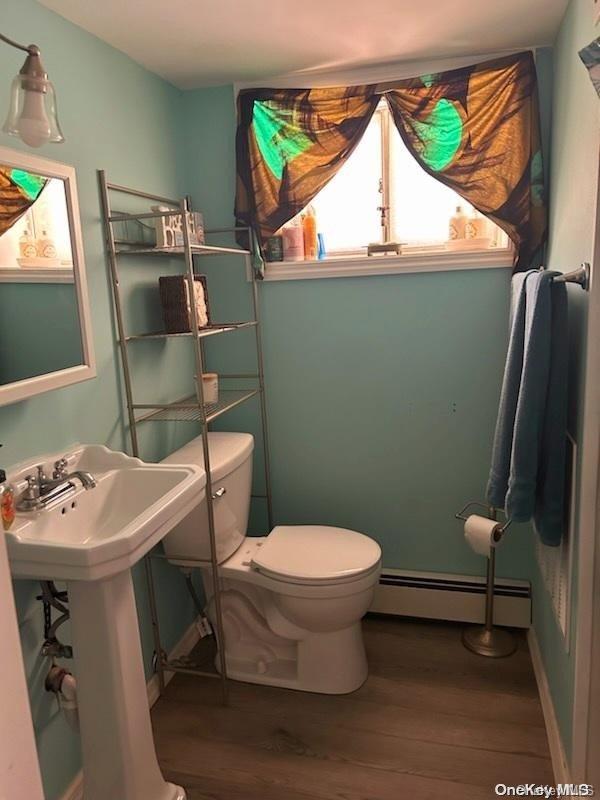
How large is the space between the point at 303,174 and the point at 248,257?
392mm

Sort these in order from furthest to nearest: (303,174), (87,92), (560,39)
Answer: (303,174) → (560,39) → (87,92)

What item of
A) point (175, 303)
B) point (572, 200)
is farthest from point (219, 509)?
point (572, 200)

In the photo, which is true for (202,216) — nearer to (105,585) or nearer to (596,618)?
(105,585)

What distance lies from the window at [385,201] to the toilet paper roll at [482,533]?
1.07 meters

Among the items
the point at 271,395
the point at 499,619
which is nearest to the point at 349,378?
the point at 271,395

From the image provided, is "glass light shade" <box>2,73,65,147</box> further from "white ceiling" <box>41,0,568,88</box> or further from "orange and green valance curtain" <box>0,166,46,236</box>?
"white ceiling" <box>41,0,568,88</box>

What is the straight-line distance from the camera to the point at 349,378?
8.29 ft

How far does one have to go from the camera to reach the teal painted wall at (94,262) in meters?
1.60

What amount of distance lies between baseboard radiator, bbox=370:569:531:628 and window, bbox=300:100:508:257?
53.6 inches

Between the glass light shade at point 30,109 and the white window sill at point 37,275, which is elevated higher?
the glass light shade at point 30,109

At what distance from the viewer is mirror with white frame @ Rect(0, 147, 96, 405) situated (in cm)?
150

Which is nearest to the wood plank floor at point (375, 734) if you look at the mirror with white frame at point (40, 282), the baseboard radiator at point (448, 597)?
the baseboard radiator at point (448, 597)

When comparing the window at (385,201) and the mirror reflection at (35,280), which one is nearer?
the mirror reflection at (35,280)

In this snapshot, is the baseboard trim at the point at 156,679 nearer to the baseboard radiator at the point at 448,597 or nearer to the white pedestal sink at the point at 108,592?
the white pedestal sink at the point at 108,592
